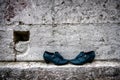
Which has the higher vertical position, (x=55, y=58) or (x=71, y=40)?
(x=71, y=40)

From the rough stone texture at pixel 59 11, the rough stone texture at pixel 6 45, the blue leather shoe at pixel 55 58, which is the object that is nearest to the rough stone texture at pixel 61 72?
the blue leather shoe at pixel 55 58

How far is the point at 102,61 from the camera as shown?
267 cm

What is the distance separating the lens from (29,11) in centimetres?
263

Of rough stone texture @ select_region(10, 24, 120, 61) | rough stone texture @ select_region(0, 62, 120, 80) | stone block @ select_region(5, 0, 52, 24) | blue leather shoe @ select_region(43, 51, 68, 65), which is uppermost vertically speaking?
stone block @ select_region(5, 0, 52, 24)

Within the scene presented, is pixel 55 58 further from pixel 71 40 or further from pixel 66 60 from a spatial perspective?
pixel 71 40

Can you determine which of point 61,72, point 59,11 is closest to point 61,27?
point 59,11

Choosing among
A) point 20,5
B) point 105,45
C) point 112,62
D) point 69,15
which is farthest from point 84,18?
point 20,5

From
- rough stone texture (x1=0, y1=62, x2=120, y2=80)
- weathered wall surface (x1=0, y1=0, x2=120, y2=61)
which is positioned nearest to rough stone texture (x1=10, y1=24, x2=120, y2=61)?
weathered wall surface (x1=0, y1=0, x2=120, y2=61)

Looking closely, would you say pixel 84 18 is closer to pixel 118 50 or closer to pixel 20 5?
pixel 118 50

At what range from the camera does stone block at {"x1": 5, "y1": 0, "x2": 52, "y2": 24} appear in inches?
103

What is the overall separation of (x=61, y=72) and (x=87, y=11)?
2.70ft

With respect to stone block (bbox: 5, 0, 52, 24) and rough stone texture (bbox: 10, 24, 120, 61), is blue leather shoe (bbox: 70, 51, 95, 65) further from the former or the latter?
stone block (bbox: 5, 0, 52, 24)

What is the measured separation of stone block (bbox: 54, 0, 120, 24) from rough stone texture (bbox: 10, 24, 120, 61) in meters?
0.08

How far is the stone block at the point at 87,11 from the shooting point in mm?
2615
